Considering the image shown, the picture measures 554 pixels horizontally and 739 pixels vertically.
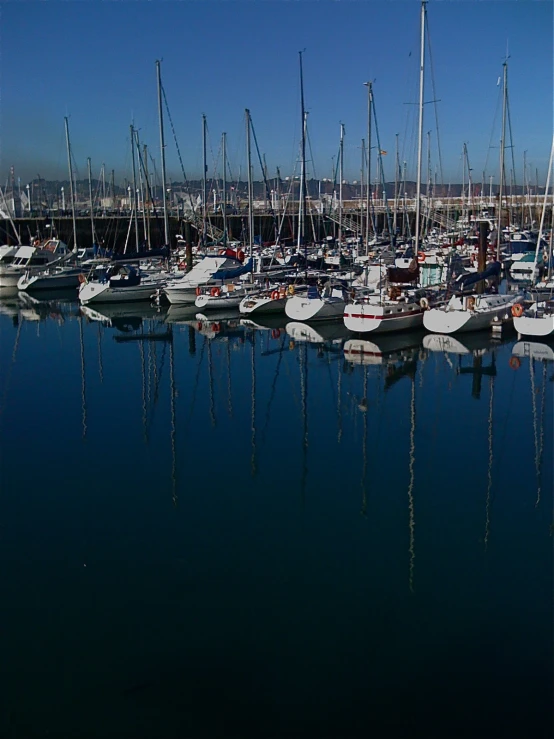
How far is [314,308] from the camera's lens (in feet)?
94.2

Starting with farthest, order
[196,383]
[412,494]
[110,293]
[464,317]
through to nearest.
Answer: [110,293]
[464,317]
[196,383]
[412,494]

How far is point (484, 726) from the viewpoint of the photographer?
24.6ft

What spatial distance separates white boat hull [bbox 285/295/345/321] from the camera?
94.3 feet

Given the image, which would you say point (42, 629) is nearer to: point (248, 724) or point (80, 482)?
point (248, 724)

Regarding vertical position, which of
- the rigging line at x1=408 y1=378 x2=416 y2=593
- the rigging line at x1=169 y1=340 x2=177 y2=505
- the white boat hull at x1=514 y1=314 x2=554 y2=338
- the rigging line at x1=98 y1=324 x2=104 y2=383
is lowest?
the rigging line at x1=408 y1=378 x2=416 y2=593

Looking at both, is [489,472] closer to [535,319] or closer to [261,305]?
[535,319]

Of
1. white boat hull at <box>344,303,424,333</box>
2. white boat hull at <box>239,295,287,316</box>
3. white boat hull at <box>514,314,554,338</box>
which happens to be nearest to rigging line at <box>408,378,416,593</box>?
white boat hull at <box>344,303,424,333</box>

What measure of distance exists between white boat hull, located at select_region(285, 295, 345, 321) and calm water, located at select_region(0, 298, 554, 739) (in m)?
7.71

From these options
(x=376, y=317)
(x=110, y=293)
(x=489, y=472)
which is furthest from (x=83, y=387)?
(x=110, y=293)

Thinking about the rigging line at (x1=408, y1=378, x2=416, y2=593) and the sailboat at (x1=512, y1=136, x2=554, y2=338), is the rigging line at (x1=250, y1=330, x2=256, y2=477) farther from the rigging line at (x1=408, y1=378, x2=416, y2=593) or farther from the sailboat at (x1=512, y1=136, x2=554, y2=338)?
the sailboat at (x1=512, y1=136, x2=554, y2=338)

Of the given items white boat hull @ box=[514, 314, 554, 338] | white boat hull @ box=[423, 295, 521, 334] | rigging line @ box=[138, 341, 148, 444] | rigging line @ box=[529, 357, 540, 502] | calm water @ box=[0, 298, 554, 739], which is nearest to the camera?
calm water @ box=[0, 298, 554, 739]

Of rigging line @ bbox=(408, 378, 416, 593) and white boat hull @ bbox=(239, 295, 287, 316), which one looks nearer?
rigging line @ bbox=(408, 378, 416, 593)

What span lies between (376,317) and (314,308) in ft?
11.8

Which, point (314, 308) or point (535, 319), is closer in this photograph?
point (535, 319)
